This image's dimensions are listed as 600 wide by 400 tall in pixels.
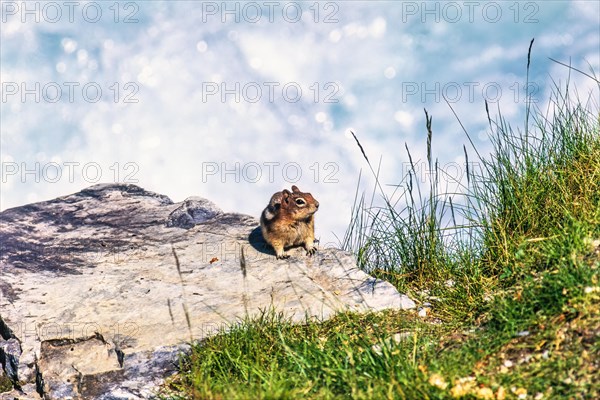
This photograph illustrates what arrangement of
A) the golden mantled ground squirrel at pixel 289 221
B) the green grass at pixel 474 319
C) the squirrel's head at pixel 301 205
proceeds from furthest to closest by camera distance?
the squirrel's head at pixel 301 205 → the golden mantled ground squirrel at pixel 289 221 → the green grass at pixel 474 319

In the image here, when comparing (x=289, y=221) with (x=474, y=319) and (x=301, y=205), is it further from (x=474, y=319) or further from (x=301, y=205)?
(x=474, y=319)

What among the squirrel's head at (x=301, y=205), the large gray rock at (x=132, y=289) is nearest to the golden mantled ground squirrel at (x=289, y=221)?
the squirrel's head at (x=301, y=205)

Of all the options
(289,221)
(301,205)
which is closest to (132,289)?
(289,221)

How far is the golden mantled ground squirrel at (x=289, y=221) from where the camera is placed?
9148 mm

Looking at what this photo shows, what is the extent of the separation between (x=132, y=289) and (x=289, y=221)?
205cm

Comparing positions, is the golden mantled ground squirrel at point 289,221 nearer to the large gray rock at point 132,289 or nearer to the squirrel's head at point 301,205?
the squirrel's head at point 301,205

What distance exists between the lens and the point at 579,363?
5.44 meters

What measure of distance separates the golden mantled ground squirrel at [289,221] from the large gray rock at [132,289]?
0.18m

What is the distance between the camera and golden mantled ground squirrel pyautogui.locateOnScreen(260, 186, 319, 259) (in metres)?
9.15

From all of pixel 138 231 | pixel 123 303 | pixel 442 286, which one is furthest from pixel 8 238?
pixel 442 286

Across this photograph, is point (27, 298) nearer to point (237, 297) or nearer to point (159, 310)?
point (159, 310)

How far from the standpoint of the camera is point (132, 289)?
28.7 ft

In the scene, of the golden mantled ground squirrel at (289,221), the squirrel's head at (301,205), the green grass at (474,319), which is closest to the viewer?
the green grass at (474,319)

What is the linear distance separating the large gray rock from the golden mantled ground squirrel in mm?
177
